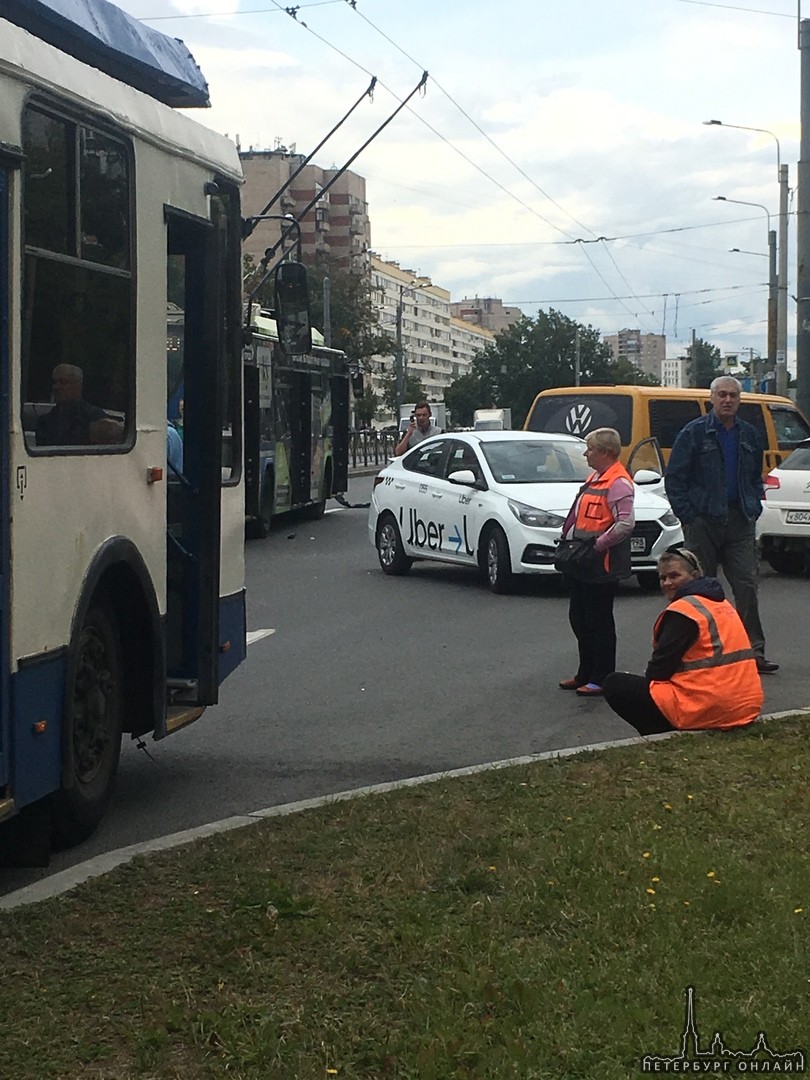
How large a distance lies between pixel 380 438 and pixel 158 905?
67049 millimetres

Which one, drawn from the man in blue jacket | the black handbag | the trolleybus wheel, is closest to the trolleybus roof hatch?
the black handbag

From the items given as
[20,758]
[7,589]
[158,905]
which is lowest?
[158,905]

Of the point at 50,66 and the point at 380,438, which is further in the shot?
the point at 380,438

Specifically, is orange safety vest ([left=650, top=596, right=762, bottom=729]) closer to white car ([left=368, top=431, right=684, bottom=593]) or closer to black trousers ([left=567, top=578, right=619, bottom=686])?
black trousers ([left=567, top=578, right=619, bottom=686])

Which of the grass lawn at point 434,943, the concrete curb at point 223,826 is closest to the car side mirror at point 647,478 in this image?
the concrete curb at point 223,826

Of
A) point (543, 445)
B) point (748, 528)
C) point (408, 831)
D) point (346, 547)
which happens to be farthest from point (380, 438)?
point (408, 831)

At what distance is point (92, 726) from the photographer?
6695mm

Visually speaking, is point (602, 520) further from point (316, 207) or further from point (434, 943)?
point (316, 207)

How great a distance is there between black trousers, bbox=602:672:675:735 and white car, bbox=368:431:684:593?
24.1ft

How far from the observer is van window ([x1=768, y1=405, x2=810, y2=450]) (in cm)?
2395

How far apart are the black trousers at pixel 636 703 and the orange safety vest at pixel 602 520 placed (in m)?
1.98

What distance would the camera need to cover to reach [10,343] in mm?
5594

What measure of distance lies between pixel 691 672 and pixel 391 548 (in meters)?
10.1

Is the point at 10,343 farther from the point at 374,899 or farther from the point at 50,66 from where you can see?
the point at 374,899
